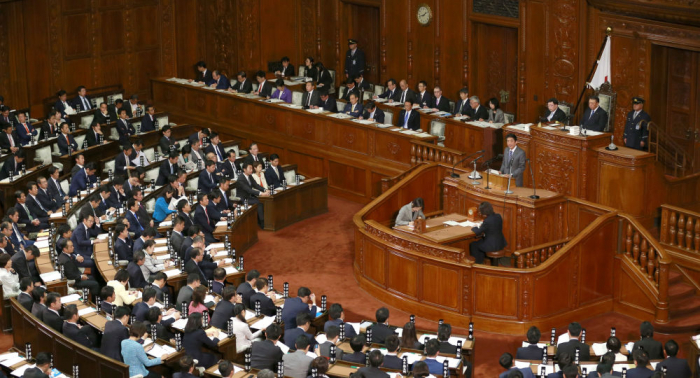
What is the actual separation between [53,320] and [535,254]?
621 centimetres

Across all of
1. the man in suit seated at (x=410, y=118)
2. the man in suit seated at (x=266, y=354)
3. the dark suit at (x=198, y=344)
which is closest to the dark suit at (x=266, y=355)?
the man in suit seated at (x=266, y=354)

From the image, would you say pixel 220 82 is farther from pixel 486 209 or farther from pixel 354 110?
pixel 486 209

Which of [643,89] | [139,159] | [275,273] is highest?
[643,89]

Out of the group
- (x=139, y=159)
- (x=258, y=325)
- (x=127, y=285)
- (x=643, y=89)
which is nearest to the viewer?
(x=258, y=325)

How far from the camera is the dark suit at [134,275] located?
1254 cm

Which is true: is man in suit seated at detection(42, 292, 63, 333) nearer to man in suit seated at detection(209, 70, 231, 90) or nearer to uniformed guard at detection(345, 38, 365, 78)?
man in suit seated at detection(209, 70, 231, 90)

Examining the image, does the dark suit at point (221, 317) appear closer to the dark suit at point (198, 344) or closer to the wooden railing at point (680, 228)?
the dark suit at point (198, 344)

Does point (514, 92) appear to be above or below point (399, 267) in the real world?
above

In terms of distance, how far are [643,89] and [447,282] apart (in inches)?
220

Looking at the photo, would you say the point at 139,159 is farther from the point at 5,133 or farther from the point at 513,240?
the point at 513,240

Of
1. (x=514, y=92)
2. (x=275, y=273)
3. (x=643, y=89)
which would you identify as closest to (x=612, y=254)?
(x=643, y=89)

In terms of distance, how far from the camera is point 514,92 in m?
19.1

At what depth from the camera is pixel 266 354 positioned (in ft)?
33.9

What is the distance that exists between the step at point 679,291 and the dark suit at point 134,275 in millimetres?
7122
